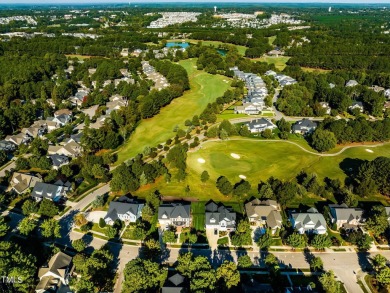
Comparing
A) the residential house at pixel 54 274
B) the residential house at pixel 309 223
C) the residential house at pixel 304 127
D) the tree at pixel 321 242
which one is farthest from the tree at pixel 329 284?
the residential house at pixel 304 127

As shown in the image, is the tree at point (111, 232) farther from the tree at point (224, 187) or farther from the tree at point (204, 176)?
the tree at point (224, 187)

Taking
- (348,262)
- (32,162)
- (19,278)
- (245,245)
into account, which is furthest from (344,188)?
(32,162)

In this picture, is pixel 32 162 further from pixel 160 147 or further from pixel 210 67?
pixel 210 67

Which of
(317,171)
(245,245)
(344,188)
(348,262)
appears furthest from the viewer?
(317,171)

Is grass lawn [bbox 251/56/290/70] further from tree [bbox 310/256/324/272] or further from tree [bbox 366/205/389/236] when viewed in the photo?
tree [bbox 310/256/324/272]

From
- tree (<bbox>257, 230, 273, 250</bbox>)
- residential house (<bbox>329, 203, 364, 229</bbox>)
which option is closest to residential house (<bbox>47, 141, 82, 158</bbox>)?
tree (<bbox>257, 230, 273, 250</bbox>)

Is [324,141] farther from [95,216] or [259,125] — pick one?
[95,216]
